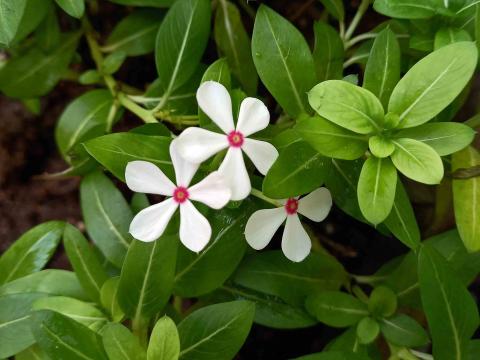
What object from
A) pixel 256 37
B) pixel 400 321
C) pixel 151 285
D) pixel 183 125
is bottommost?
pixel 400 321

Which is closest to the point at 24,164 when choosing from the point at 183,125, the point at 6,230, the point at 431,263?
the point at 6,230

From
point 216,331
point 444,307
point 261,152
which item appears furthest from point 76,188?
point 444,307

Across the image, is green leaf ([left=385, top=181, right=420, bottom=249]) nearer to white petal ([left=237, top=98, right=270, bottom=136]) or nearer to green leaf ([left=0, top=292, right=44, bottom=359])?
white petal ([left=237, top=98, right=270, bottom=136])

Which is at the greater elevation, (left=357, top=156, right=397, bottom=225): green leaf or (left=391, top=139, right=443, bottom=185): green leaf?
(left=391, top=139, right=443, bottom=185): green leaf

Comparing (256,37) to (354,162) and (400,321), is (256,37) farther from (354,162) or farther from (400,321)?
(400,321)

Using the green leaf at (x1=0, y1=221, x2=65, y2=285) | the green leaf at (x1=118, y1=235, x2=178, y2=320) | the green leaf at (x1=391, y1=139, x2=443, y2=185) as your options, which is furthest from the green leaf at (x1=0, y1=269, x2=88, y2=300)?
the green leaf at (x1=391, y1=139, x2=443, y2=185)

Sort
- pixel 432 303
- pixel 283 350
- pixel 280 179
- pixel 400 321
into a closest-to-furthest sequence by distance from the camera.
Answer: pixel 280 179, pixel 432 303, pixel 400 321, pixel 283 350
